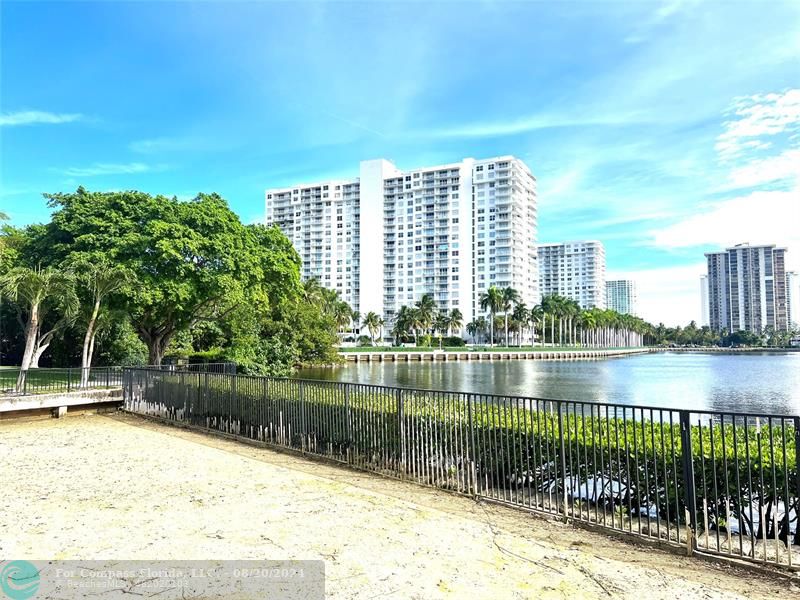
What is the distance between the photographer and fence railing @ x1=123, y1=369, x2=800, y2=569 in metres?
5.52

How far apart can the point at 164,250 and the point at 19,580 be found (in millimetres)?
19380

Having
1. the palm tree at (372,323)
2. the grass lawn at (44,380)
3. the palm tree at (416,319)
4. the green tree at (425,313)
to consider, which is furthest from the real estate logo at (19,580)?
the palm tree at (372,323)

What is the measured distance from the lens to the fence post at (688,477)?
5523mm

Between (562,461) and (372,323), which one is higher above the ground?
(372,323)

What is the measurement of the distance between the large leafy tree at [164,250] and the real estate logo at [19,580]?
689 inches

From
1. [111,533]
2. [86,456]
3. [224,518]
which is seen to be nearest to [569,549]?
[224,518]

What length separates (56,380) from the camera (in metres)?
16.4

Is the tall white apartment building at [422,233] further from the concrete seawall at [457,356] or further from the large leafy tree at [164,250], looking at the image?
the large leafy tree at [164,250]

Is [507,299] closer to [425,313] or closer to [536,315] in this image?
[536,315]

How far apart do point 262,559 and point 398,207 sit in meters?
145

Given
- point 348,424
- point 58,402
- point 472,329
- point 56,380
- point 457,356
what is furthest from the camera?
point 472,329

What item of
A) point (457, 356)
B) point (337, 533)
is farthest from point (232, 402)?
point (457, 356)

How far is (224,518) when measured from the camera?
21.0ft

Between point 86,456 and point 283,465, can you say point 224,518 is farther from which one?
point 86,456
